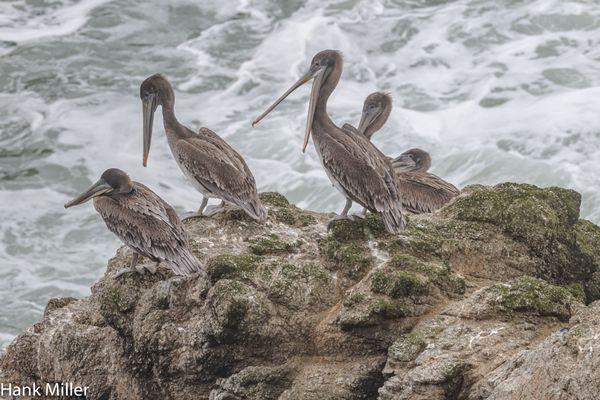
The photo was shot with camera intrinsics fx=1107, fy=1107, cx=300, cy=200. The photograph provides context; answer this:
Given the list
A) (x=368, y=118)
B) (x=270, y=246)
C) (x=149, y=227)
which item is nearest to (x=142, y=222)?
(x=149, y=227)

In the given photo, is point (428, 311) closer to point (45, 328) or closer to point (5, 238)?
point (45, 328)

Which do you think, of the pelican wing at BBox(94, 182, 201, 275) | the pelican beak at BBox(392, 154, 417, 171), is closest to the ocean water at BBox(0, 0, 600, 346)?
the pelican beak at BBox(392, 154, 417, 171)

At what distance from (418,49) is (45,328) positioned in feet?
51.1

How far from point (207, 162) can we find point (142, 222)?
49.4 inches

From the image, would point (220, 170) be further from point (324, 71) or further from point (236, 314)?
point (236, 314)

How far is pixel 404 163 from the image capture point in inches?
502

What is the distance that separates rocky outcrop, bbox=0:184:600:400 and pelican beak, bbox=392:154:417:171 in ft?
9.83

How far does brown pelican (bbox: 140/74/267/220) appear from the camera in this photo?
933 centimetres

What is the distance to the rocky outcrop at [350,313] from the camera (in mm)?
6934

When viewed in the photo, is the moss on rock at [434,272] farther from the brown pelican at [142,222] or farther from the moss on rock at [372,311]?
the brown pelican at [142,222]

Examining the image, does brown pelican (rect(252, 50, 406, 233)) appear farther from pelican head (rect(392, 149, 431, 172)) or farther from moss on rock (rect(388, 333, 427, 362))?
pelican head (rect(392, 149, 431, 172))

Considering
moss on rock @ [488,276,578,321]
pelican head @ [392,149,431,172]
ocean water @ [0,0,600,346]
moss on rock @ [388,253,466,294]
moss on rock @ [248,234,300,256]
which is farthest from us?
ocean water @ [0,0,600,346]

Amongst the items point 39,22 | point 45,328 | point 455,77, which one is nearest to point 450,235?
point 45,328

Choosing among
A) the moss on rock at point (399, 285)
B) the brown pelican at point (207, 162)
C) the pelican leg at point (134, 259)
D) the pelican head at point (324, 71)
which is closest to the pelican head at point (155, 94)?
the brown pelican at point (207, 162)
